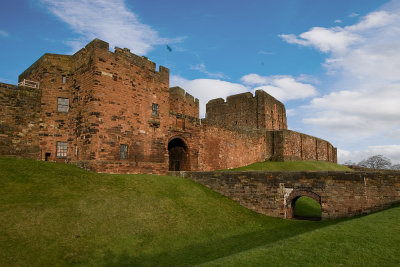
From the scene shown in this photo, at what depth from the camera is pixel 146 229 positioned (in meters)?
12.1

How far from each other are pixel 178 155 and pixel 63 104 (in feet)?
33.2

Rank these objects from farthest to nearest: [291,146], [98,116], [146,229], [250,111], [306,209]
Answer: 1. [250,111]
2. [291,146]
3. [306,209]
4. [98,116]
5. [146,229]

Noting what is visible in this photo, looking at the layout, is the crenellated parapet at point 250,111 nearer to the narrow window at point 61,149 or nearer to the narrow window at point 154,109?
the narrow window at point 154,109

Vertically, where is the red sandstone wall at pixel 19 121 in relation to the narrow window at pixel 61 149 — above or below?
above

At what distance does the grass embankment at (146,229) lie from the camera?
27.6ft

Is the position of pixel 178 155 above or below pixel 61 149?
below

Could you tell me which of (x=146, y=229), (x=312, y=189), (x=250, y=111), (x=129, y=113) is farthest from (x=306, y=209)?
(x=250, y=111)

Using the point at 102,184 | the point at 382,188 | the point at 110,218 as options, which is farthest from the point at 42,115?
the point at 382,188

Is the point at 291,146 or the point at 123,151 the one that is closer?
the point at 123,151

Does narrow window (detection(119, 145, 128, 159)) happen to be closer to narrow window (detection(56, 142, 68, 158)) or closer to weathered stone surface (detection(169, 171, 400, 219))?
narrow window (detection(56, 142, 68, 158))

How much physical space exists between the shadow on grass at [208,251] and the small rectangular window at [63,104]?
43.6 ft

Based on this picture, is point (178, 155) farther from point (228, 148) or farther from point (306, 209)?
point (306, 209)

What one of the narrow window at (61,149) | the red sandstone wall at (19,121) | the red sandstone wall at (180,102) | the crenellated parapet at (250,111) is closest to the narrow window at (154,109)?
the red sandstone wall at (180,102)

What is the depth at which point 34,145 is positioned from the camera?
61.8 ft
